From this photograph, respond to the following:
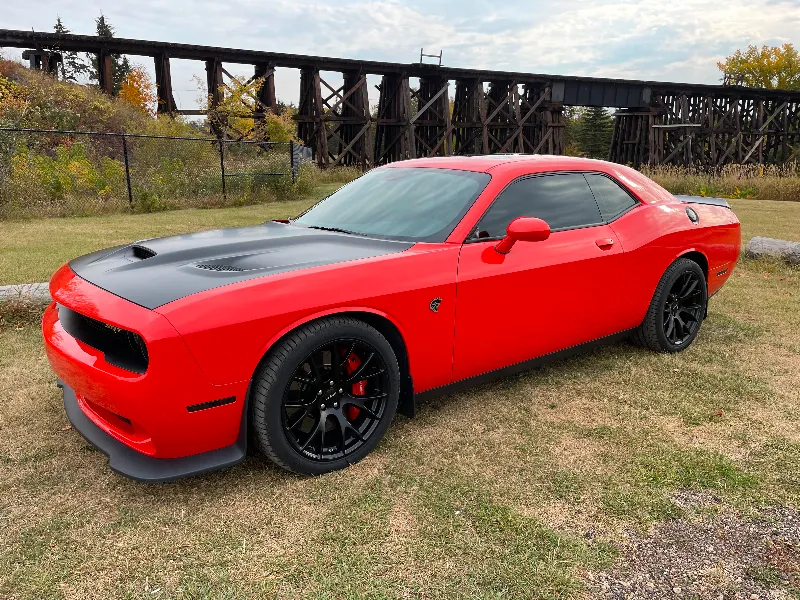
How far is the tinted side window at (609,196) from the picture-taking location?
379 cm

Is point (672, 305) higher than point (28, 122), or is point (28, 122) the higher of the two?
point (28, 122)

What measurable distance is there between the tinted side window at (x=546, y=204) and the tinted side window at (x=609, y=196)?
7 cm

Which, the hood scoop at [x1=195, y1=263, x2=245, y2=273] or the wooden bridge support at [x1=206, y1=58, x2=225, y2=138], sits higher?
the wooden bridge support at [x1=206, y1=58, x2=225, y2=138]

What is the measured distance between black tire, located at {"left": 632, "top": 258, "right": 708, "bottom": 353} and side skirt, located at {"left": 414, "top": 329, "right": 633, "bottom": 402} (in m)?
0.20

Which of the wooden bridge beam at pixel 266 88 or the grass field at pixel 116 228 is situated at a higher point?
the wooden bridge beam at pixel 266 88

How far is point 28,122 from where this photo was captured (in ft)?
65.9

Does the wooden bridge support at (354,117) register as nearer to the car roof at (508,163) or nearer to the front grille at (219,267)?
the car roof at (508,163)

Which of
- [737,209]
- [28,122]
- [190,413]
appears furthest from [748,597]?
[28,122]

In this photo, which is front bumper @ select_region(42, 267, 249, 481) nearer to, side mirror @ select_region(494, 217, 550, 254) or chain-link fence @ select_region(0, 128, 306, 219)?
side mirror @ select_region(494, 217, 550, 254)

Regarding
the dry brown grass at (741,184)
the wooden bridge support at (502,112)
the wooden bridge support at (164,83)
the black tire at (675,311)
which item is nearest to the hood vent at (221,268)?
→ the black tire at (675,311)

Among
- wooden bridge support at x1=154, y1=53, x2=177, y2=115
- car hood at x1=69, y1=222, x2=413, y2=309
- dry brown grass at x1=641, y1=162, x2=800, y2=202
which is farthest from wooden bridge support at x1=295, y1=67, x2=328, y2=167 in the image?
car hood at x1=69, y1=222, x2=413, y2=309

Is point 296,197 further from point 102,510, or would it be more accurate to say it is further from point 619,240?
point 102,510

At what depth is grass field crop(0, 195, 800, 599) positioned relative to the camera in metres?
2.01

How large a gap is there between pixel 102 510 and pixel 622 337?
3.29 m
